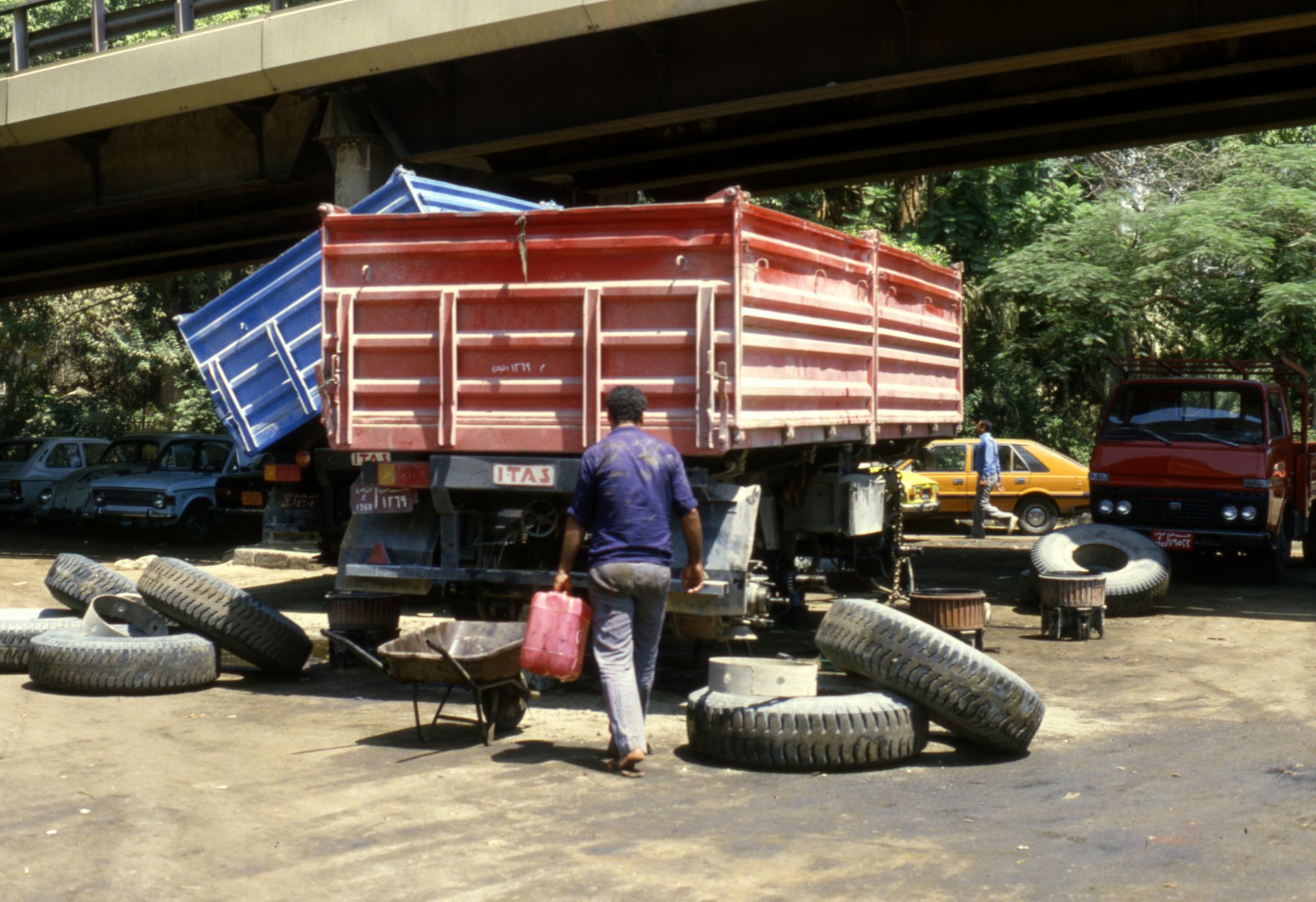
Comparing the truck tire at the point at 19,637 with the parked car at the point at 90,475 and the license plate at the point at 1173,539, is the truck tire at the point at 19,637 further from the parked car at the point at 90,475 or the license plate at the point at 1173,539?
the parked car at the point at 90,475

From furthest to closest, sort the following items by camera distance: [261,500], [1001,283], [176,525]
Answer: [1001,283]
[176,525]
[261,500]

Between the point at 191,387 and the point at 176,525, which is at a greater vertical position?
the point at 191,387

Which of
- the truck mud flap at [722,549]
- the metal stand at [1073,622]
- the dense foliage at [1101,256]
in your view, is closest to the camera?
the truck mud flap at [722,549]

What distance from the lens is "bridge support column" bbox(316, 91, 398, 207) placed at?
57.3 feet

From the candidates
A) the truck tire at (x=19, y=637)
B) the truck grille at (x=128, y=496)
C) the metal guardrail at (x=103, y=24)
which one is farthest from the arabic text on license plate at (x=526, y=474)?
the truck grille at (x=128, y=496)

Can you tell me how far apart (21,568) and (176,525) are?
3.59m

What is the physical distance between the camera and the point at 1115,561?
12.9 m

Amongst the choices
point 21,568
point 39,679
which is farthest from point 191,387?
point 39,679

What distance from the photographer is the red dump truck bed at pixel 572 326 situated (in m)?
7.45

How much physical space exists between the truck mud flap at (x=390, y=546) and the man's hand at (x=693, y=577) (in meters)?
1.93

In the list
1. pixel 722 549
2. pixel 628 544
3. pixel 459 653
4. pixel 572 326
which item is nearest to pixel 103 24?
pixel 572 326

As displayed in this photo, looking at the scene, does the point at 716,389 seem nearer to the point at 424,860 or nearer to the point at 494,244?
the point at 494,244

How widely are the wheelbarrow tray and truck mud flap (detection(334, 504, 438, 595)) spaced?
→ 936 millimetres

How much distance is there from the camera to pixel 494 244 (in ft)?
25.8
